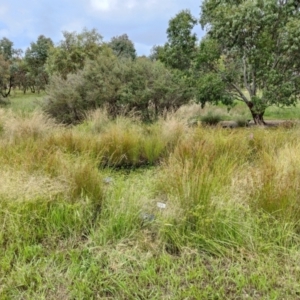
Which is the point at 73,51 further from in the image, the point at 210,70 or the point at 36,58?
the point at 36,58

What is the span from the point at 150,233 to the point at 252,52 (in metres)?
6.77

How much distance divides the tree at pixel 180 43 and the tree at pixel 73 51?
7555 mm

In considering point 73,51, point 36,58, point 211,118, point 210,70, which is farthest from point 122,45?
point 210,70

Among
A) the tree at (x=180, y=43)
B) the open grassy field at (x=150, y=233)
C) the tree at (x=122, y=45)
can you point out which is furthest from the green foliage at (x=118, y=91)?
the tree at (x=122, y=45)

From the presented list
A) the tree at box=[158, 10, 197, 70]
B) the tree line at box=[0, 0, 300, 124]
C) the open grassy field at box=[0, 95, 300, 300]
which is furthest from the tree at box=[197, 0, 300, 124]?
the open grassy field at box=[0, 95, 300, 300]

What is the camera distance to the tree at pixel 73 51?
49.1 feet

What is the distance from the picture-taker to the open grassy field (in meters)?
1.78

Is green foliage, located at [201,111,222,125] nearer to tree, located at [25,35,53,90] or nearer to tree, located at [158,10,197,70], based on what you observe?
tree, located at [158,10,197,70]

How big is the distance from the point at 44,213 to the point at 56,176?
1.77 ft

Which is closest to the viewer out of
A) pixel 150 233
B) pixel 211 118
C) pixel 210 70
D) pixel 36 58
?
pixel 150 233

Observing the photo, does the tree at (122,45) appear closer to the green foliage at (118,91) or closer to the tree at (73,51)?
the tree at (73,51)

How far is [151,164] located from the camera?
4590mm

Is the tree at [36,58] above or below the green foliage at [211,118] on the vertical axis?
above

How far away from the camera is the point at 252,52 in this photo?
7.44m
